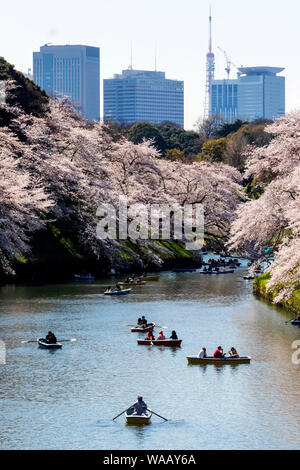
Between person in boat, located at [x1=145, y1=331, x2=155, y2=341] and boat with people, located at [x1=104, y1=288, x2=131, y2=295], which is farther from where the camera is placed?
boat with people, located at [x1=104, y1=288, x2=131, y2=295]

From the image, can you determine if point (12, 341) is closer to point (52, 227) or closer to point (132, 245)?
point (52, 227)

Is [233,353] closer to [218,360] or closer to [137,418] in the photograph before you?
[218,360]

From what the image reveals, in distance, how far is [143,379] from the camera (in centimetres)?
3484

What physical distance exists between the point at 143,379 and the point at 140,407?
236 inches

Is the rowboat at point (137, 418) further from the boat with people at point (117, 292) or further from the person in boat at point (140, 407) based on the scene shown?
the boat with people at point (117, 292)

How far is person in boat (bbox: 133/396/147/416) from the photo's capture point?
1134 inches

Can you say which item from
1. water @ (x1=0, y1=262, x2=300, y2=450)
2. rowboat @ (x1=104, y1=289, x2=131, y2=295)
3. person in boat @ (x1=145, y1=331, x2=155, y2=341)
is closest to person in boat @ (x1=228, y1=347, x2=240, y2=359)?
water @ (x1=0, y1=262, x2=300, y2=450)

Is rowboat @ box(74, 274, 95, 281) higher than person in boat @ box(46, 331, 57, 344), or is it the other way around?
rowboat @ box(74, 274, 95, 281)

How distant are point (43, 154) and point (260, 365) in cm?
4056

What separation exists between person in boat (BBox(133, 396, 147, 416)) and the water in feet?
2.02

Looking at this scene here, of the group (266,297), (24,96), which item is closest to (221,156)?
(24,96)

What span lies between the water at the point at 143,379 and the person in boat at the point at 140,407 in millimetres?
617

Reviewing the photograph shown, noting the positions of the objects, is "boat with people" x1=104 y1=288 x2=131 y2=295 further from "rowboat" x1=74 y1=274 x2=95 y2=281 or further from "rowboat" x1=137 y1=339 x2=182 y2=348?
"rowboat" x1=137 y1=339 x2=182 y2=348

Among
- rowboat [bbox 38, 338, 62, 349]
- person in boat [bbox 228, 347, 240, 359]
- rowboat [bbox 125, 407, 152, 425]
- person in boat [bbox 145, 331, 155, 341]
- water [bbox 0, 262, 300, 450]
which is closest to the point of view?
water [bbox 0, 262, 300, 450]
